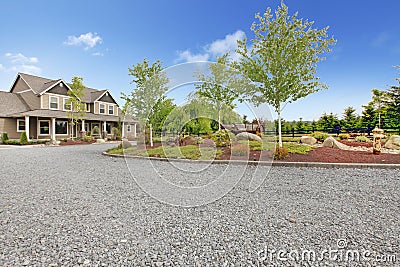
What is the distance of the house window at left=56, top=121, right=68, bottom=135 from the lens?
66.8 feet

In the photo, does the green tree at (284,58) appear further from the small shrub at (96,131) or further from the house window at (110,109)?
the house window at (110,109)

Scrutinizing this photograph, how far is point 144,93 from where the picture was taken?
10.1 m

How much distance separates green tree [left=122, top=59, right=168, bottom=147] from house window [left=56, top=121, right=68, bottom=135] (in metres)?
13.1

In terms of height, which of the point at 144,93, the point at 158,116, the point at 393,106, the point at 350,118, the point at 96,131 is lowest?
the point at 96,131

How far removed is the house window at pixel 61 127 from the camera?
2038 cm

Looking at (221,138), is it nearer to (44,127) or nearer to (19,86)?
(44,127)

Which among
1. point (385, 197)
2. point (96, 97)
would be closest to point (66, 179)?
point (385, 197)

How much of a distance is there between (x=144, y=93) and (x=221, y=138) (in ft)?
14.0

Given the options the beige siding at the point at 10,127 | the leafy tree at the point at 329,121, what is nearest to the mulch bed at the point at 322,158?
the leafy tree at the point at 329,121

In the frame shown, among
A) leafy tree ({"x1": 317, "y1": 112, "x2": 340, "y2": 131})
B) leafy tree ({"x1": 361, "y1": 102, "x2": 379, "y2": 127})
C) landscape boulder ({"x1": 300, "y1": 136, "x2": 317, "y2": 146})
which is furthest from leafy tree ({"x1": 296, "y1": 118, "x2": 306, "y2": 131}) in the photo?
landscape boulder ({"x1": 300, "y1": 136, "x2": 317, "y2": 146})

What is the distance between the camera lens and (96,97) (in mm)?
24656

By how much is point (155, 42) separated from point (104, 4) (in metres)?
3.00
